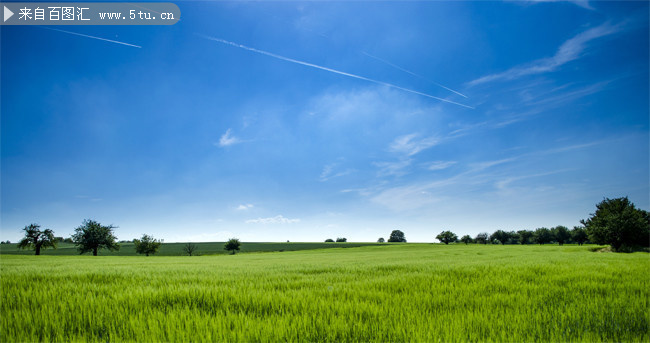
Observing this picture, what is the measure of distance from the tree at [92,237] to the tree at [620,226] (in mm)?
102199

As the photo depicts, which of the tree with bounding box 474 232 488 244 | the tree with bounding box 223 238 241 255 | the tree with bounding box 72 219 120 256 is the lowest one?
the tree with bounding box 474 232 488 244

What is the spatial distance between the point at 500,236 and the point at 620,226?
5563 inches

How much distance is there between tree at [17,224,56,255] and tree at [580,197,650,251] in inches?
4588

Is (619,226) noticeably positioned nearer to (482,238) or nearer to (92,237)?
(92,237)

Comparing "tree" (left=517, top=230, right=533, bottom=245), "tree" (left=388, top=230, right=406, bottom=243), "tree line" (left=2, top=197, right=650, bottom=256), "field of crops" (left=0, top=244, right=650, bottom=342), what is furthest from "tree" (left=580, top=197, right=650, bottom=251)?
"tree" (left=388, top=230, right=406, bottom=243)

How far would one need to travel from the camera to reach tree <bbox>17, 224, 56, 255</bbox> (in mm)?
65062

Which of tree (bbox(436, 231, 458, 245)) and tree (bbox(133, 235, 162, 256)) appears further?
tree (bbox(436, 231, 458, 245))

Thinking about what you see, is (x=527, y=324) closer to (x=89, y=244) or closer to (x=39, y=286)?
(x=39, y=286)

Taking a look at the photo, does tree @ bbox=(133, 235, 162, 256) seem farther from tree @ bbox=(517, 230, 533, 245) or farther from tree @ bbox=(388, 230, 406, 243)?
tree @ bbox=(517, 230, 533, 245)

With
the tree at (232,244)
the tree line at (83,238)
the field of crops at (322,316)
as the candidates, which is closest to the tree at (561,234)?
the tree at (232,244)

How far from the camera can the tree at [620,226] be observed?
3688 centimetres

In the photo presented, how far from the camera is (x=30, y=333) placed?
282 centimetres

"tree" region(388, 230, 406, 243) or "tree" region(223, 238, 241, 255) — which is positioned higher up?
"tree" region(223, 238, 241, 255)

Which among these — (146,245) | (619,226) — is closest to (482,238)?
(619,226)
